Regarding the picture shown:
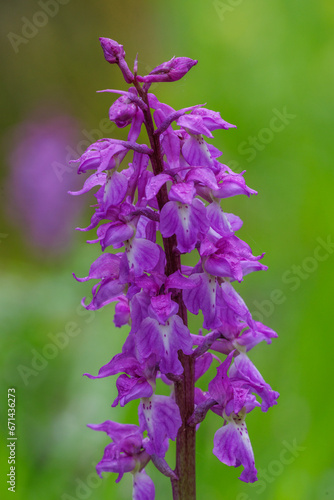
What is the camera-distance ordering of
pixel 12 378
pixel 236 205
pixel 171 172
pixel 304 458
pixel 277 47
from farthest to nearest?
pixel 277 47 → pixel 236 205 → pixel 12 378 → pixel 304 458 → pixel 171 172

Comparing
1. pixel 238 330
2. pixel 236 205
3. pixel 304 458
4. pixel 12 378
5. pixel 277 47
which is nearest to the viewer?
pixel 238 330

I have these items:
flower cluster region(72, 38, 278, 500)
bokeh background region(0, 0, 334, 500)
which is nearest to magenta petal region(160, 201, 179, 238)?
flower cluster region(72, 38, 278, 500)

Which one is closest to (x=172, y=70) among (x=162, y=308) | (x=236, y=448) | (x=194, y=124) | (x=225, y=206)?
(x=194, y=124)

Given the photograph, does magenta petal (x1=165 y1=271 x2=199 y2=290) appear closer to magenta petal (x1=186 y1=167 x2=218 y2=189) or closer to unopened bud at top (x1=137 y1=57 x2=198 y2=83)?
magenta petal (x1=186 y1=167 x2=218 y2=189)

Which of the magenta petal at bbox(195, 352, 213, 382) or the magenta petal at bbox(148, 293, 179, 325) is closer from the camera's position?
the magenta petal at bbox(148, 293, 179, 325)

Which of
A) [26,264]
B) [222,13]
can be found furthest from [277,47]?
[26,264]

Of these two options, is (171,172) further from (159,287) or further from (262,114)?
(262,114)
